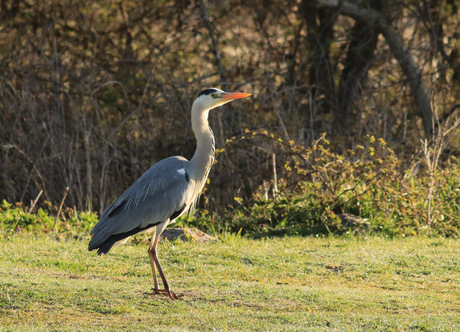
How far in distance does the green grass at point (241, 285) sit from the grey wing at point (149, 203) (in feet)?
1.57

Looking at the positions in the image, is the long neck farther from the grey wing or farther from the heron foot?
the heron foot

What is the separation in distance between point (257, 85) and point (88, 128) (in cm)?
305

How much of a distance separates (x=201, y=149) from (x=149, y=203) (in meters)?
0.74

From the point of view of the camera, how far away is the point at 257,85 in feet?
40.7

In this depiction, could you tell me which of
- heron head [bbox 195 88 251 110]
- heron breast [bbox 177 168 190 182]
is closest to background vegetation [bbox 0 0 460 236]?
heron head [bbox 195 88 251 110]

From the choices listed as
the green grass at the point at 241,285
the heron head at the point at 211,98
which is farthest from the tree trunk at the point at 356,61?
the heron head at the point at 211,98

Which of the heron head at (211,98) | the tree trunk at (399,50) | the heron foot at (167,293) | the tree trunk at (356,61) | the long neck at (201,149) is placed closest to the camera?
the heron foot at (167,293)

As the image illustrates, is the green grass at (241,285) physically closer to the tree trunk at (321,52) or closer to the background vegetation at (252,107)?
the background vegetation at (252,107)

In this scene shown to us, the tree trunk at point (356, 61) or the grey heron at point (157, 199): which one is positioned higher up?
the tree trunk at point (356, 61)

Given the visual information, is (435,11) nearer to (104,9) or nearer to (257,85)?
(257,85)

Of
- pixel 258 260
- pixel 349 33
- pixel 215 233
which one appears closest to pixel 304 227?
pixel 215 233

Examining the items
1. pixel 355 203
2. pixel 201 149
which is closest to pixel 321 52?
pixel 355 203

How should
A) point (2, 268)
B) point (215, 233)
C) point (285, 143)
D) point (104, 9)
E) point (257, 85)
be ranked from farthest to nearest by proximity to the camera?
point (104, 9) < point (257, 85) < point (285, 143) < point (215, 233) < point (2, 268)

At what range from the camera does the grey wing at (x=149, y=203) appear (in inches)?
244
